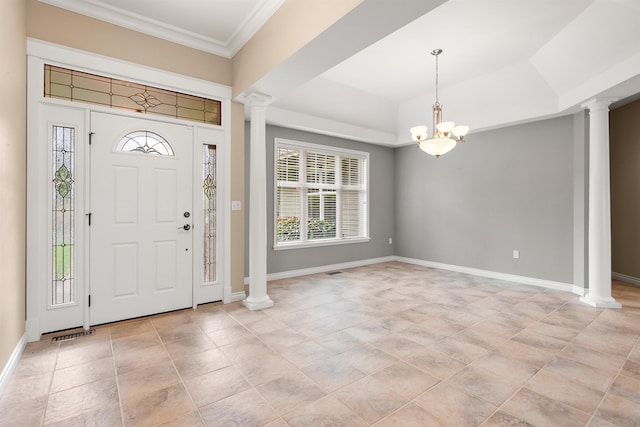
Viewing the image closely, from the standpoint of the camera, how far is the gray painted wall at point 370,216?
205 inches

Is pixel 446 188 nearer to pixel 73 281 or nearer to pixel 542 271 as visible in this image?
pixel 542 271

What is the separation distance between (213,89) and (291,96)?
1366mm

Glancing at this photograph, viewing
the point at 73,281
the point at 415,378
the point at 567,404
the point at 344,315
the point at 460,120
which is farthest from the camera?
the point at 460,120

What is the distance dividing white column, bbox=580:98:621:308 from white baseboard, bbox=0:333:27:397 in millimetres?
5879

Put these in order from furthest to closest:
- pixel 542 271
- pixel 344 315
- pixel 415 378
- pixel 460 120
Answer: pixel 460 120
pixel 542 271
pixel 344 315
pixel 415 378

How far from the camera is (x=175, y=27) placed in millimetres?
3391

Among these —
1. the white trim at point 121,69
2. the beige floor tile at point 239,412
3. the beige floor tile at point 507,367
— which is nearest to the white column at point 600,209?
the beige floor tile at point 507,367

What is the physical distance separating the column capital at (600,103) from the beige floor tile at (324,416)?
4611mm

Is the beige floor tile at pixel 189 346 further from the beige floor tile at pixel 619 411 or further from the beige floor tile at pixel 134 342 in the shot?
the beige floor tile at pixel 619 411

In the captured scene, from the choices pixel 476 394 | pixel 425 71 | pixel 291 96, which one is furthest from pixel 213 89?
pixel 476 394

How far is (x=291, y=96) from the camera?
481 centimetres

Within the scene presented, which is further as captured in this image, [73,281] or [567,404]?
[73,281]

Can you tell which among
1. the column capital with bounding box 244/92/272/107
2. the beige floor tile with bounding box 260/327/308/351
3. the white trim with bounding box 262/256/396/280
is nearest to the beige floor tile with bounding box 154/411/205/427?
the beige floor tile with bounding box 260/327/308/351

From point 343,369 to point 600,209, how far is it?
3962mm
